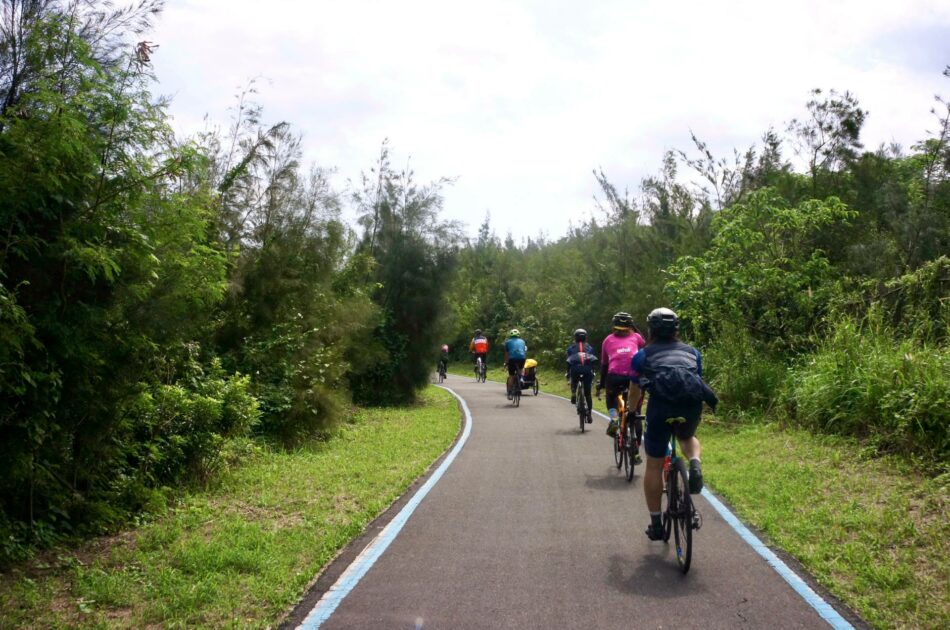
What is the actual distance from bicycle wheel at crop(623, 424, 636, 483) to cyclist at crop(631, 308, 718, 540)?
322 cm

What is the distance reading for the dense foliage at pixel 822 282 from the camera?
11281 millimetres

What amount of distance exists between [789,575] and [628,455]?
4.29 m

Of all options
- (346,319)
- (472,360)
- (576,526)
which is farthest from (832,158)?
(472,360)

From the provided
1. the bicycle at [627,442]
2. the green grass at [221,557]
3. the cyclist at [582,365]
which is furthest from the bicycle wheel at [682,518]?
the cyclist at [582,365]

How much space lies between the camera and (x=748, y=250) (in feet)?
60.5

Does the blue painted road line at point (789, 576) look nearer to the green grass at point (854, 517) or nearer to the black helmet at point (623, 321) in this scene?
→ the green grass at point (854, 517)

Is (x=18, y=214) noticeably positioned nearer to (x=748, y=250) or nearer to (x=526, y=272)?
(x=748, y=250)

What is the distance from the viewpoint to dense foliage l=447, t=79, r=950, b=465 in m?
11.3

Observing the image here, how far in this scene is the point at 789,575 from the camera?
19.7 ft

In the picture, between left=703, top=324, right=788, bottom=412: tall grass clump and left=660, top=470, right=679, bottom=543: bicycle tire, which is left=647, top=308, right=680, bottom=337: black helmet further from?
left=703, top=324, right=788, bottom=412: tall grass clump

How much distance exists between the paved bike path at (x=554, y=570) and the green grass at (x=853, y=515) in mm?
485

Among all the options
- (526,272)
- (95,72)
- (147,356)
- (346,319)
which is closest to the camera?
(95,72)

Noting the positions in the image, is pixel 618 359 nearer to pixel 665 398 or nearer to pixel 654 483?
pixel 654 483

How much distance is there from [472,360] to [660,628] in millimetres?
56746
